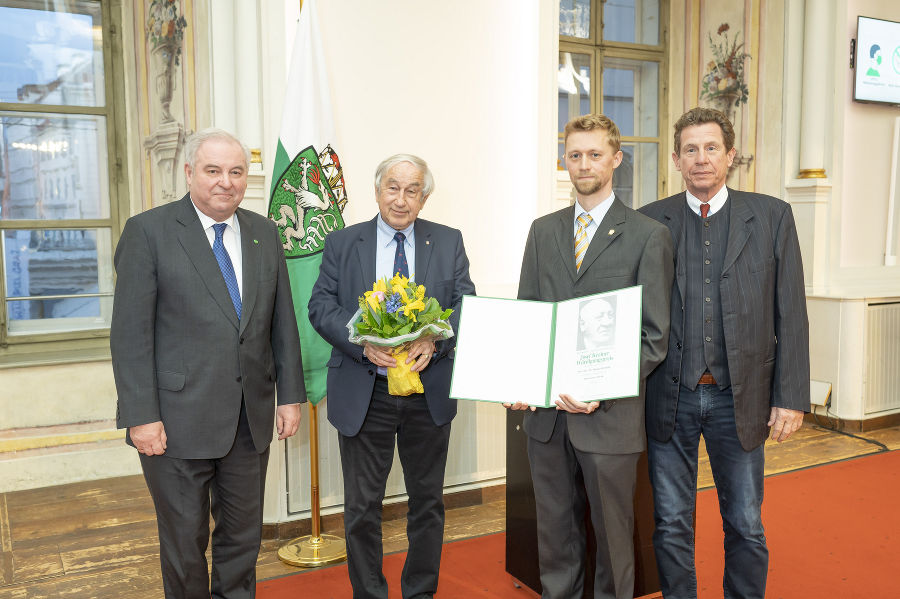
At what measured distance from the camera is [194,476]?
2.16 m

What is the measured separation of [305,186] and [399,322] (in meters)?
1.07

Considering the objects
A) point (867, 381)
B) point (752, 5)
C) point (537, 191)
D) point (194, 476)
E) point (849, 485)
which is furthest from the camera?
point (752, 5)

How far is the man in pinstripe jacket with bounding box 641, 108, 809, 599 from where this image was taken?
7.39 ft

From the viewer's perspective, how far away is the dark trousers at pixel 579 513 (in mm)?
2180

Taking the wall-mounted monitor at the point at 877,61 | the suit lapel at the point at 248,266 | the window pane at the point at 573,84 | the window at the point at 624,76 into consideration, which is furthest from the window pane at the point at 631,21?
the suit lapel at the point at 248,266

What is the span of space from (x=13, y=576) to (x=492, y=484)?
2.24 m

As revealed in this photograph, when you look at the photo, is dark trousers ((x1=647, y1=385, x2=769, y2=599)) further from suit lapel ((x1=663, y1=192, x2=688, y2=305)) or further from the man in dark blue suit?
the man in dark blue suit

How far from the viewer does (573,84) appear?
21.0 ft

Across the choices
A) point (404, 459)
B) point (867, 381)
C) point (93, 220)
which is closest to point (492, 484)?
point (404, 459)

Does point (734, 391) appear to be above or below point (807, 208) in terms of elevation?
below

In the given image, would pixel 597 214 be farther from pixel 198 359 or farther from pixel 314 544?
pixel 314 544

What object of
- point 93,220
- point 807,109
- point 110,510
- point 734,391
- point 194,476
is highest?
point 807,109

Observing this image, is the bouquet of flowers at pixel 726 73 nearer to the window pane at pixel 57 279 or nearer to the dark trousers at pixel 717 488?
the dark trousers at pixel 717 488

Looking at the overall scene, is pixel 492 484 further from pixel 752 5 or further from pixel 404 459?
pixel 752 5
